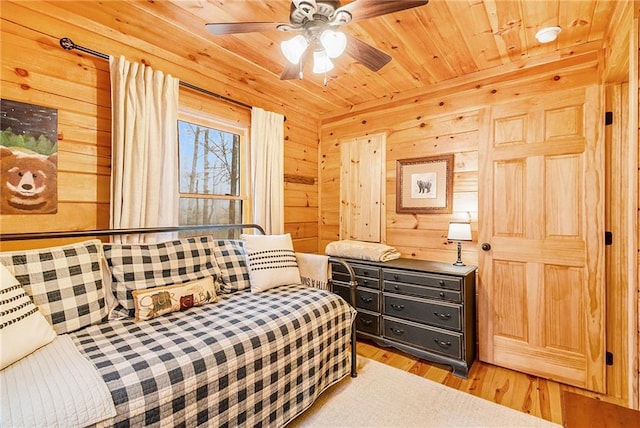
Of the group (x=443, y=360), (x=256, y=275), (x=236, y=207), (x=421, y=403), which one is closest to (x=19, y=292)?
(x=256, y=275)

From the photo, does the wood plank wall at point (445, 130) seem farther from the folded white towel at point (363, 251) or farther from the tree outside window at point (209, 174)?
the tree outside window at point (209, 174)

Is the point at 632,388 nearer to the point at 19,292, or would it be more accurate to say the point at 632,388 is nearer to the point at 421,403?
the point at 421,403

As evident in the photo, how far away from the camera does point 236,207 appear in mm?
2938

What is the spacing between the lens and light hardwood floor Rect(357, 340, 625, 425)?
194 centimetres

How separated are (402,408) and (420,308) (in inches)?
31.0

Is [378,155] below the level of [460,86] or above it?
below

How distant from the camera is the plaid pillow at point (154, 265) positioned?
1.71 meters

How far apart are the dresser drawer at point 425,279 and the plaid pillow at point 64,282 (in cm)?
203

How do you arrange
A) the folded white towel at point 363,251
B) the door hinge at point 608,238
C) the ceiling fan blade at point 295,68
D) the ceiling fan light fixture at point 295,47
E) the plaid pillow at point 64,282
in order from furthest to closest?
the folded white towel at point 363,251 < the door hinge at point 608,238 < the ceiling fan blade at point 295,68 < the ceiling fan light fixture at point 295,47 < the plaid pillow at point 64,282

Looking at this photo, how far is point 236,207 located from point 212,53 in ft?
4.37

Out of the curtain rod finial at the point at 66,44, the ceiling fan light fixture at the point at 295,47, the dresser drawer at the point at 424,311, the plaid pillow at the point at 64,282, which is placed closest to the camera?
the plaid pillow at the point at 64,282

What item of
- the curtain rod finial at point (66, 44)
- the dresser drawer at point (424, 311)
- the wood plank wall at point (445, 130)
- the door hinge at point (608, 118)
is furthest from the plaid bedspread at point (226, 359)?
the door hinge at point (608, 118)

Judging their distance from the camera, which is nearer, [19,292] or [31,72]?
[19,292]

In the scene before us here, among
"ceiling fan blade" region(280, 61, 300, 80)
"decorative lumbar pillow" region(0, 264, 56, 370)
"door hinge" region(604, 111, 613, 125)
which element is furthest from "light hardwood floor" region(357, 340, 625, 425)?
"ceiling fan blade" region(280, 61, 300, 80)
